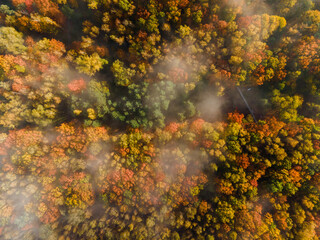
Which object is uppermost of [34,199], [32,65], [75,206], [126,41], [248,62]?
[248,62]

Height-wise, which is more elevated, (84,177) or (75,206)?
(84,177)

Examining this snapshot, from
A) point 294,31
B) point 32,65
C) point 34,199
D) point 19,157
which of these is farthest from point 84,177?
point 294,31

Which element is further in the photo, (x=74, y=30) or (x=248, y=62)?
(x=74, y=30)

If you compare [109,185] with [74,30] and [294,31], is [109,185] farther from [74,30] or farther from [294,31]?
[294,31]

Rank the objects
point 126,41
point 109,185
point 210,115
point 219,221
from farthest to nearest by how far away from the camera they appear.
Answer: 1. point 210,115
2. point 126,41
3. point 109,185
4. point 219,221

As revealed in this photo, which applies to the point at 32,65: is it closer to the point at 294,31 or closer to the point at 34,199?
the point at 34,199

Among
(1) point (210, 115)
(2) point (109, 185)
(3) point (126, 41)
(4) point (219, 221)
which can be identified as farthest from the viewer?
(1) point (210, 115)

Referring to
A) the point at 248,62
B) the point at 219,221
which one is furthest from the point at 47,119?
the point at 248,62
